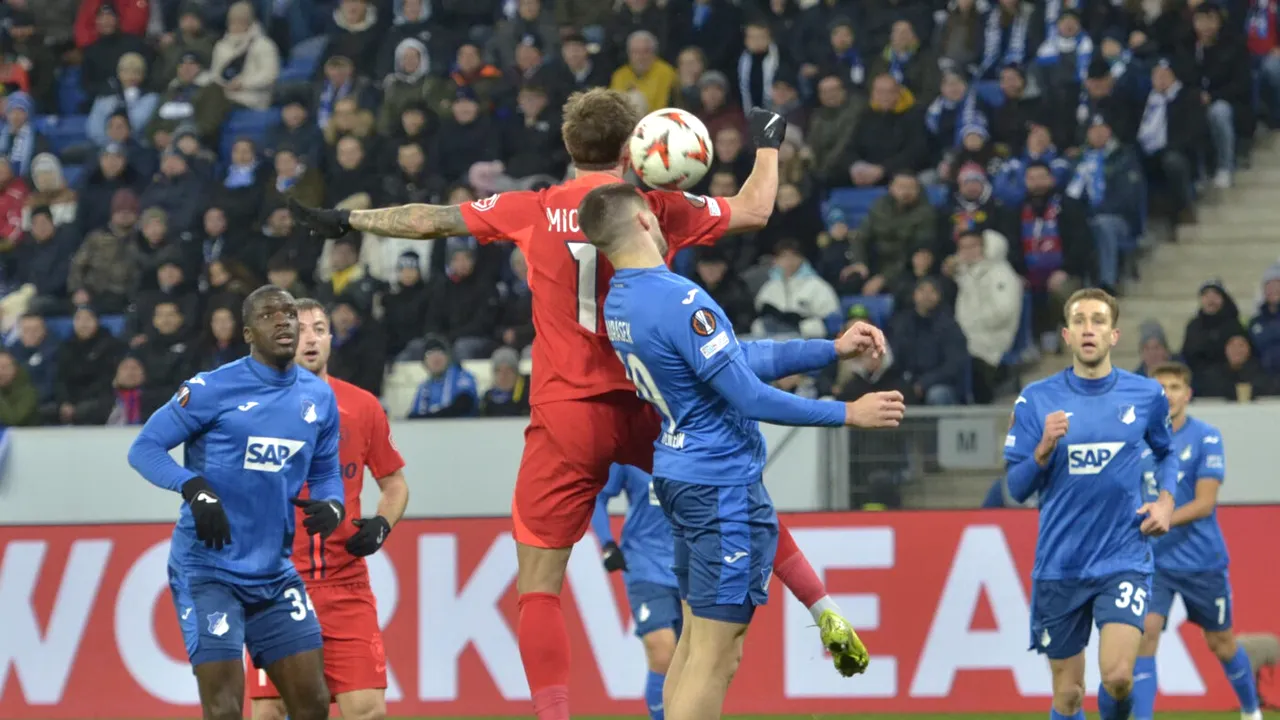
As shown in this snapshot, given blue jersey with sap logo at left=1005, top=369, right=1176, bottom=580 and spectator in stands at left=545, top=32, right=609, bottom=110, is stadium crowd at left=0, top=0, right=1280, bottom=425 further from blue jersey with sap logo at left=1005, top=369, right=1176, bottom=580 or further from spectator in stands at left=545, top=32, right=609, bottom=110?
blue jersey with sap logo at left=1005, top=369, right=1176, bottom=580

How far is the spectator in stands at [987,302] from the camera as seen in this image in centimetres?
1524

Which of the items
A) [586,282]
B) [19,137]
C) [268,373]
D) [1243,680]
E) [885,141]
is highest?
[19,137]

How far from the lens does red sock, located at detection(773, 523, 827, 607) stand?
7473mm

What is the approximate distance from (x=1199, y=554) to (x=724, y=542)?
551 cm

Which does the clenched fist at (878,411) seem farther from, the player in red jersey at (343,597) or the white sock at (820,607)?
the player in red jersey at (343,597)

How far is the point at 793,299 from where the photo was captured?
15320 mm

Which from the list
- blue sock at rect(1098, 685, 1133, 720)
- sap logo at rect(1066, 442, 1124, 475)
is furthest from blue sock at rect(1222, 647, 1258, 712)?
sap logo at rect(1066, 442, 1124, 475)

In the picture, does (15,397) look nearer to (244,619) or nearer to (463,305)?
(463,305)

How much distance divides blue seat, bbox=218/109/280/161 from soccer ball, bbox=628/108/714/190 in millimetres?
12524

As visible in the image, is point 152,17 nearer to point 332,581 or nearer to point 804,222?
Answer: point 804,222

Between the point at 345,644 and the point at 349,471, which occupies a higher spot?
the point at 349,471

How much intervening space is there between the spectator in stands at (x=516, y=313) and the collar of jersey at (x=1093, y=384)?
6.39 meters

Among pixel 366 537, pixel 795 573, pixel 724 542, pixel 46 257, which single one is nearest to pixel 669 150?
pixel 724 542

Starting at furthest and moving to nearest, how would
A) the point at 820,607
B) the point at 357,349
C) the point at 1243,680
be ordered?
the point at 357,349, the point at 1243,680, the point at 820,607
